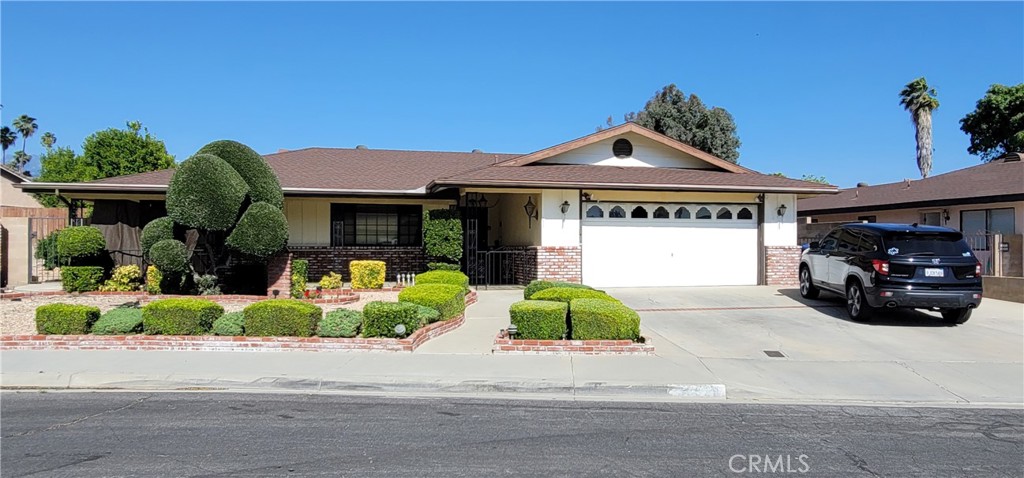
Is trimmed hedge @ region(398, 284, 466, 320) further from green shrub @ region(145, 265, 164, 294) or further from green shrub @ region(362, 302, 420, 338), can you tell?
green shrub @ region(145, 265, 164, 294)

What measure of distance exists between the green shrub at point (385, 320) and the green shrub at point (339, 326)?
159 millimetres

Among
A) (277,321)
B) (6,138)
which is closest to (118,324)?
(277,321)

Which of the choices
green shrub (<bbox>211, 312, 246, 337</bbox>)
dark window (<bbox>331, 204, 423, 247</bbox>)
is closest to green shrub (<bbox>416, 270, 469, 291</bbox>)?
green shrub (<bbox>211, 312, 246, 337</bbox>)

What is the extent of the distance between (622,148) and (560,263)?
Result: 4419 millimetres

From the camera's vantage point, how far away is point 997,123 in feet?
118

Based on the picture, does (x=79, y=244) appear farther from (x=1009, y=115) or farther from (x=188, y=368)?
(x=1009, y=115)

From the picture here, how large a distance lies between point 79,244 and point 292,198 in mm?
5230

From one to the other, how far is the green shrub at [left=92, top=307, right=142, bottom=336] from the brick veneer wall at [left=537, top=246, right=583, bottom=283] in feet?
29.9

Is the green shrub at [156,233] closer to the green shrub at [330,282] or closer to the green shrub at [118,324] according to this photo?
the green shrub at [330,282]

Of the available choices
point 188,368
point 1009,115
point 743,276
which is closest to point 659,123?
point 1009,115

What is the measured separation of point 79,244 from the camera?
578 inches

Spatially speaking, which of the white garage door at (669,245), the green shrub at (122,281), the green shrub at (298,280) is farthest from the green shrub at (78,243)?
the white garage door at (669,245)

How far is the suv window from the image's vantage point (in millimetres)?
10844

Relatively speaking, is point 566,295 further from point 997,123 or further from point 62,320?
point 997,123
